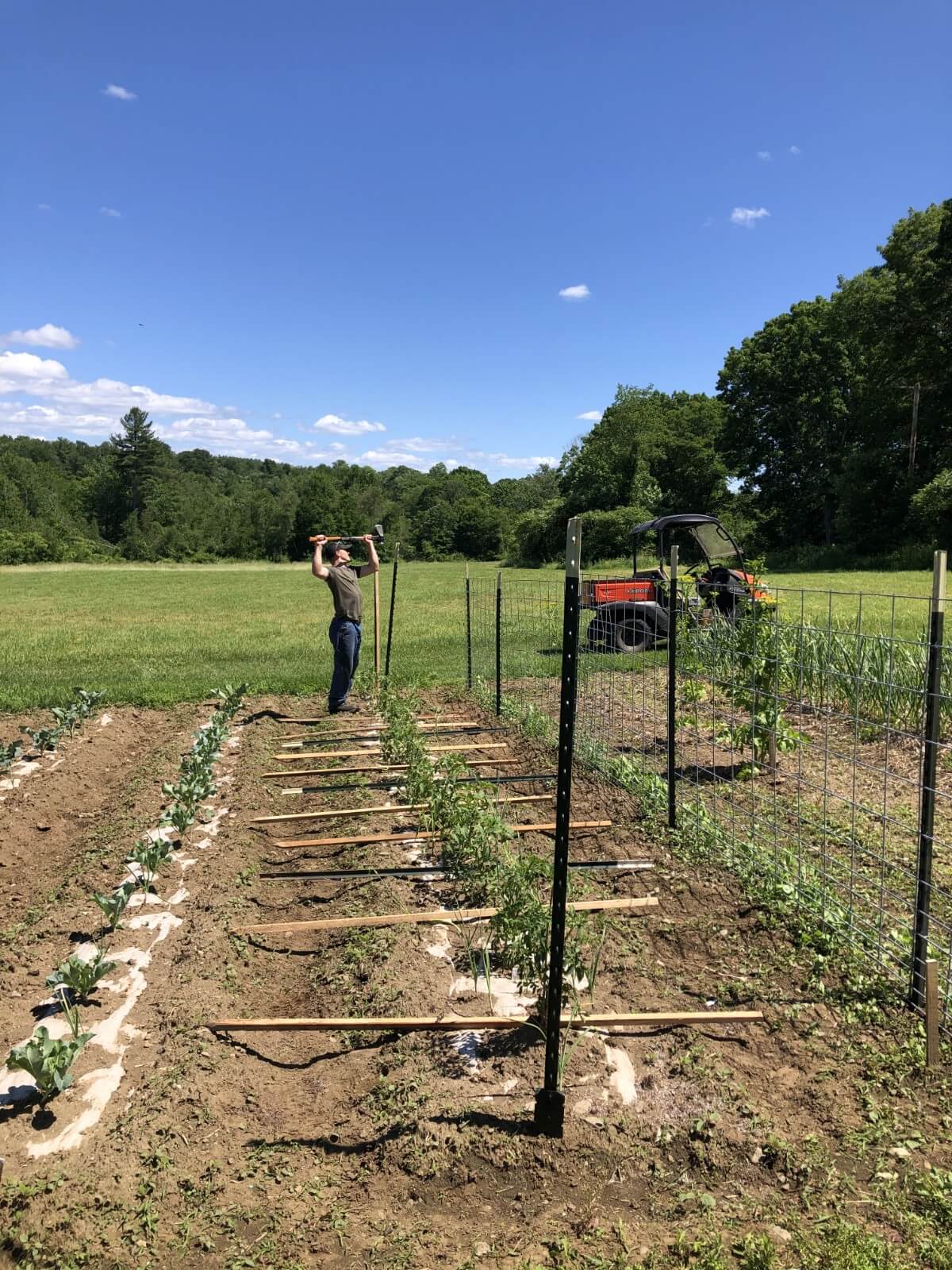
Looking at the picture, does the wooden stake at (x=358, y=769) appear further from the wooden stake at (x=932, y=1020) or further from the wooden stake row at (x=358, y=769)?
the wooden stake at (x=932, y=1020)

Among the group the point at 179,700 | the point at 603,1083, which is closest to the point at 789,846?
the point at 603,1083

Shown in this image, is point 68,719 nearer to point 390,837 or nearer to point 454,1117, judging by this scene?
point 390,837

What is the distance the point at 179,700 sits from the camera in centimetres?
922

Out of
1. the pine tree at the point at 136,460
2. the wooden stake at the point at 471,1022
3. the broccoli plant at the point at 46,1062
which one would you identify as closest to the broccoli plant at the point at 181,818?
the wooden stake at the point at 471,1022

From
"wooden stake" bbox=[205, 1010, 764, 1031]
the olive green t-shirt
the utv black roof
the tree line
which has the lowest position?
"wooden stake" bbox=[205, 1010, 764, 1031]

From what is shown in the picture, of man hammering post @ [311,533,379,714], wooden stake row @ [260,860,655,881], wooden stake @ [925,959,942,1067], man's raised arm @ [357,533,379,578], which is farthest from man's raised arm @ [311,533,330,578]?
wooden stake @ [925,959,942,1067]

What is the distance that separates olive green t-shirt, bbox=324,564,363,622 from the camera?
8008 millimetres

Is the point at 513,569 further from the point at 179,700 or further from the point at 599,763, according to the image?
the point at 599,763

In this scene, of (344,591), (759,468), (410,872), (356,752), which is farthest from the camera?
(759,468)

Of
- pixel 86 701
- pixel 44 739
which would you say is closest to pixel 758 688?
pixel 44 739

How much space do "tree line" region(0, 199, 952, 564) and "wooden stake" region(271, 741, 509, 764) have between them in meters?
25.7

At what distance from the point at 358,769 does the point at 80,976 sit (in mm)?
3111

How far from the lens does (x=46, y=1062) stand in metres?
2.49

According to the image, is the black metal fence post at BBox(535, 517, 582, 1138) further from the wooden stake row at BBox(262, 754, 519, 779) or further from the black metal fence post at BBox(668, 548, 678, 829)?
the wooden stake row at BBox(262, 754, 519, 779)
